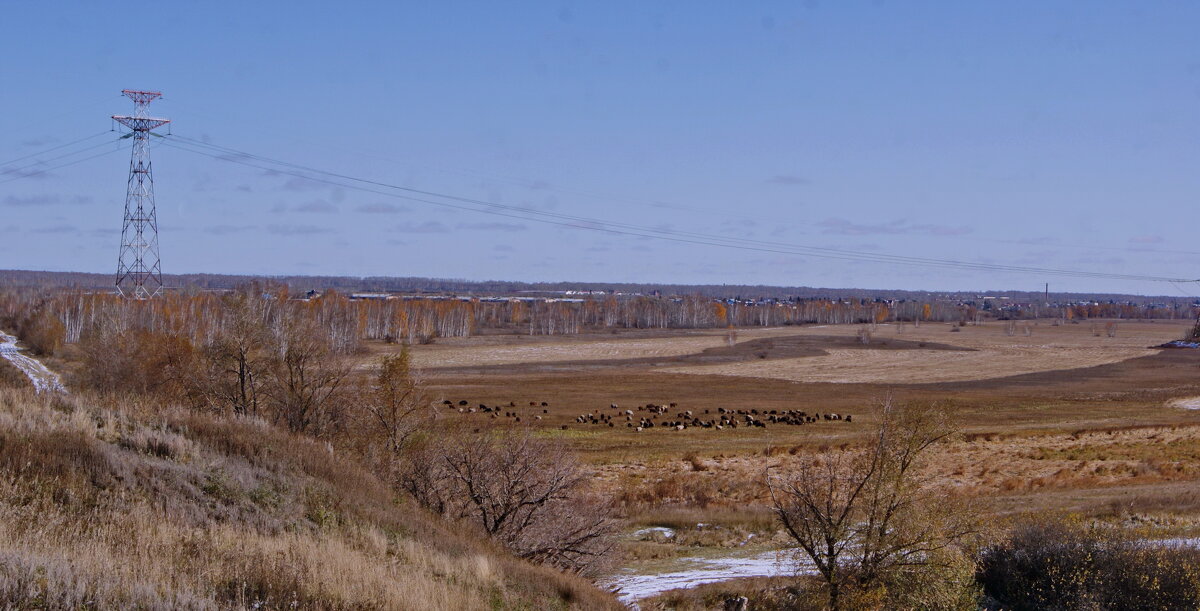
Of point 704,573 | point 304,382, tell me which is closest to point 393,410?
point 304,382

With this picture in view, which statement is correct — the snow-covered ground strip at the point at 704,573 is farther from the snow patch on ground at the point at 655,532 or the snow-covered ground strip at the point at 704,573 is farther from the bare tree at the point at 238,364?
the bare tree at the point at 238,364

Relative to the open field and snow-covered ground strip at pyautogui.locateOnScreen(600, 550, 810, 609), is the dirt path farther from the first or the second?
snow-covered ground strip at pyautogui.locateOnScreen(600, 550, 810, 609)

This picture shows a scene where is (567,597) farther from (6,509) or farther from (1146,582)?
(1146,582)

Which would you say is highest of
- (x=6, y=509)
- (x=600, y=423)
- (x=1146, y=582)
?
(x=6, y=509)

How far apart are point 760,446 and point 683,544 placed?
A: 86.9 feet

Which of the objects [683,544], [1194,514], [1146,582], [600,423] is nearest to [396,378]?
[683,544]

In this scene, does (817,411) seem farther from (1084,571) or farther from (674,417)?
(1084,571)

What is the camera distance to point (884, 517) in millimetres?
17062

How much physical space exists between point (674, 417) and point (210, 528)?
57.9m

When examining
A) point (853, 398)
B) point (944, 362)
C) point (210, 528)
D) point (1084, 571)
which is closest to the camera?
point (210, 528)

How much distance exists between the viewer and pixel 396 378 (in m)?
28.8

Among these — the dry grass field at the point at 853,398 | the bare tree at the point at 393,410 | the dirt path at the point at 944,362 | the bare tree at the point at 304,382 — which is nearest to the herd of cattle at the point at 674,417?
the dry grass field at the point at 853,398

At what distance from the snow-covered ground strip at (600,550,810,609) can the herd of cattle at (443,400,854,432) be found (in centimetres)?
3803

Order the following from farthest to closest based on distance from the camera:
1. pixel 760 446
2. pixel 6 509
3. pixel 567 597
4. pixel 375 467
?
pixel 760 446
pixel 375 467
pixel 567 597
pixel 6 509
